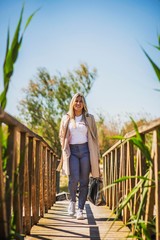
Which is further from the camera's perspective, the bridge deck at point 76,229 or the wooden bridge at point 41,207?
the bridge deck at point 76,229

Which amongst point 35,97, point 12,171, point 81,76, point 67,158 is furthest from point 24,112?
point 12,171

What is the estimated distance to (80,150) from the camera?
451 cm

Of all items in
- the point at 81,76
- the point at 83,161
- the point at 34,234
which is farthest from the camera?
the point at 81,76

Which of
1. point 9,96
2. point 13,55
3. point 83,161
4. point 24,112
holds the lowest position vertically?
point 83,161

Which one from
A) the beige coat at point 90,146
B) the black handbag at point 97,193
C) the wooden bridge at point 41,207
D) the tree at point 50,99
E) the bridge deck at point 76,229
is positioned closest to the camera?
the wooden bridge at point 41,207

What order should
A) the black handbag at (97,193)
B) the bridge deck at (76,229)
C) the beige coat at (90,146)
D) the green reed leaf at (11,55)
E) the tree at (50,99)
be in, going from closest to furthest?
the green reed leaf at (11,55), the bridge deck at (76,229), the beige coat at (90,146), the black handbag at (97,193), the tree at (50,99)

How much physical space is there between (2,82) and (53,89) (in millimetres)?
20156

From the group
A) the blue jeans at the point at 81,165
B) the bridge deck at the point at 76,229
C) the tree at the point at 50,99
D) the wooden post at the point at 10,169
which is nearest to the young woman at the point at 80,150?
the blue jeans at the point at 81,165

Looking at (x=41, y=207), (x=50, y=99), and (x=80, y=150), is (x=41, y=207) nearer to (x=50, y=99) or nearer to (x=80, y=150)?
(x=80, y=150)

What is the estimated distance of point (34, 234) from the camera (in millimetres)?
3387

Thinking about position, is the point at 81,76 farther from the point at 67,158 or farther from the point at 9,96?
the point at 9,96

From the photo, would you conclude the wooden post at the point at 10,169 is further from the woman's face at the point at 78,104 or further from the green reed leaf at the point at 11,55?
the woman's face at the point at 78,104

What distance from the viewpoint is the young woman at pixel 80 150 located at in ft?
14.8

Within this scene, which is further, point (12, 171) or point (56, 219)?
point (56, 219)
